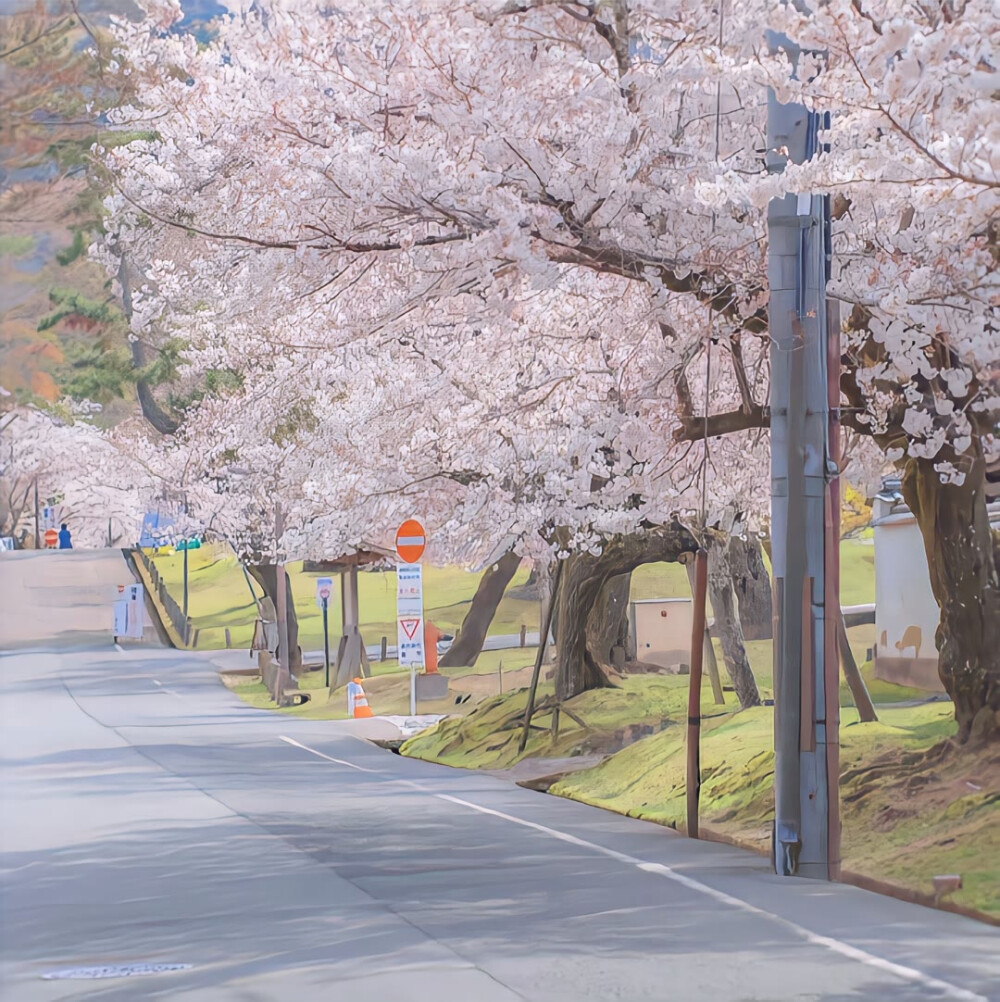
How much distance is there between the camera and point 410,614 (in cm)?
3288

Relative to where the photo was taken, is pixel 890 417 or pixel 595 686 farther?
pixel 595 686

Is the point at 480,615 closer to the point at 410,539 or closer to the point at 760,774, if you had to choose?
the point at 410,539

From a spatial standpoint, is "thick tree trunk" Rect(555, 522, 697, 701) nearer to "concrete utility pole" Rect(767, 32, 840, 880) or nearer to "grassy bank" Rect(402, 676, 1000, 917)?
"grassy bank" Rect(402, 676, 1000, 917)

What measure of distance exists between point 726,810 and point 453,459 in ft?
33.8

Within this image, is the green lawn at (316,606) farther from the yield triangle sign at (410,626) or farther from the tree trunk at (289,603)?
the yield triangle sign at (410,626)

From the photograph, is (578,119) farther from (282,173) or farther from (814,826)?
(814,826)

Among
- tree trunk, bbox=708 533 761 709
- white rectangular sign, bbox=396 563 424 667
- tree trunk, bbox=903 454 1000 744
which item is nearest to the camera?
tree trunk, bbox=903 454 1000 744

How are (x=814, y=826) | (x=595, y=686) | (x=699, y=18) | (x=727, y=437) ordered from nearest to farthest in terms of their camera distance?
(x=814, y=826)
(x=699, y=18)
(x=727, y=437)
(x=595, y=686)

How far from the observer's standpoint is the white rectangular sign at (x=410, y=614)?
32.5 metres

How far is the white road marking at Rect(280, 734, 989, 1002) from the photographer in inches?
396

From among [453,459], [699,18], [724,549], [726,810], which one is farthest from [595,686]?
[699,18]

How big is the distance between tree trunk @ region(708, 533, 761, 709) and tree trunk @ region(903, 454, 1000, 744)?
11394 mm

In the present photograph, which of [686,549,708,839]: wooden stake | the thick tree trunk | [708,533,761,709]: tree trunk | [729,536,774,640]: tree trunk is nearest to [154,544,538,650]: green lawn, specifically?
[729,536,774,640]: tree trunk

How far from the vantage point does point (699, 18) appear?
17062 millimetres
